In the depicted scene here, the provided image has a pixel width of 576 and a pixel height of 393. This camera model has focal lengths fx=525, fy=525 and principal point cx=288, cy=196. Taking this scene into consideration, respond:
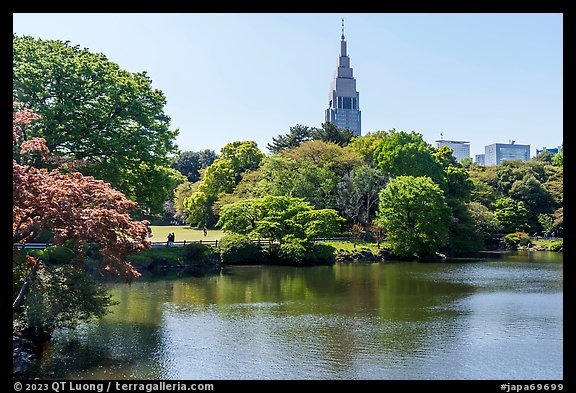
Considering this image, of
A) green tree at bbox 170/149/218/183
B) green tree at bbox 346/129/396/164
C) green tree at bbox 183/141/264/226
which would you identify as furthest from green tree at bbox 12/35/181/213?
green tree at bbox 170/149/218/183

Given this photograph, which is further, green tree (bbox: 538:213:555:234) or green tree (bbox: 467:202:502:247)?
green tree (bbox: 538:213:555:234)

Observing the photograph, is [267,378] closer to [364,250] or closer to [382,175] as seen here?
[364,250]

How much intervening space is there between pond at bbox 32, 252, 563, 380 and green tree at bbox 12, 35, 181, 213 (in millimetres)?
5741

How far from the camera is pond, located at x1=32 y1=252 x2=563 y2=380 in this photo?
35.0 ft

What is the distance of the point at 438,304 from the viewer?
17703 millimetres

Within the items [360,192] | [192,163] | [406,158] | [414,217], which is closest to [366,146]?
[406,158]

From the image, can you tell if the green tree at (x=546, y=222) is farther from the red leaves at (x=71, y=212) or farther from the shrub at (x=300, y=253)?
the red leaves at (x=71, y=212)

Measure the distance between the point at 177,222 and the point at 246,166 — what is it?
17.2m

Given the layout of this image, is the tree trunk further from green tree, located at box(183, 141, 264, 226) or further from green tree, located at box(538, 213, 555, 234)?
green tree, located at box(538, 213, 555, 234)

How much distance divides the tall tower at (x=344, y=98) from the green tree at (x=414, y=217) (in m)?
93.4

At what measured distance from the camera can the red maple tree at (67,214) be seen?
1112 centimetres
